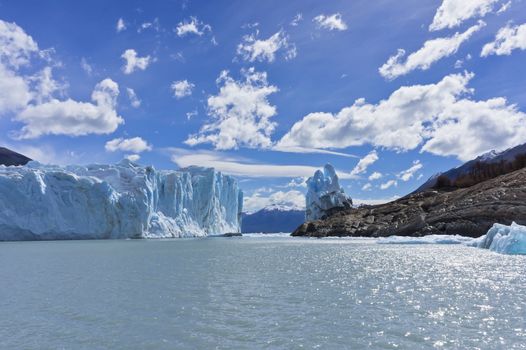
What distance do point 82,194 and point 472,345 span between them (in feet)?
237

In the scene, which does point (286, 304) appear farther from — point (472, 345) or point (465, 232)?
point (465, 232)

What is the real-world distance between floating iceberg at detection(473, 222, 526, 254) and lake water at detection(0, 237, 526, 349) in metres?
10.3

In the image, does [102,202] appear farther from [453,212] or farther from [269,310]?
[269,310]

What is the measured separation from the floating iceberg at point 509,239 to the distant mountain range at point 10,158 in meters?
159

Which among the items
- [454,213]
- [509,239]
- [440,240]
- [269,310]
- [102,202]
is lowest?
[269,310]

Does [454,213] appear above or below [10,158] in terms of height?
below

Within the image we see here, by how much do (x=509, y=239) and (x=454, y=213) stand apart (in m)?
21.7

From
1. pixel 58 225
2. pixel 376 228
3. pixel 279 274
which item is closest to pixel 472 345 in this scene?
pixel 279 274

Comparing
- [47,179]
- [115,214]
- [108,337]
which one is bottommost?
[108,337]

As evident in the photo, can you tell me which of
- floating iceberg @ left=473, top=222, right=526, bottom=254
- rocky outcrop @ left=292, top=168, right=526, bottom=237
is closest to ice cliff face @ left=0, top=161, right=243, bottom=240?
rocky outcrop @ left=292, top=168, right=526, bottom=237

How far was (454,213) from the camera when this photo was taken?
5081 cm

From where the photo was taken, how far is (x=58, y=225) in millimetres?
69875

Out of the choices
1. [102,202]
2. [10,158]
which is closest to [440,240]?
[102,202]

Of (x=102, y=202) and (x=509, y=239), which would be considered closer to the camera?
(x=509, y=239)
